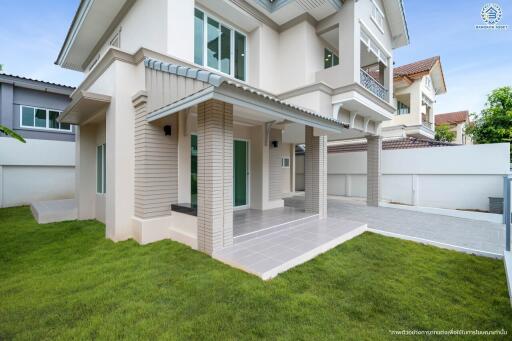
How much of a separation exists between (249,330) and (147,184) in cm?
449

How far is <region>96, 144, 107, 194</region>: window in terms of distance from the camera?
28.1 ft

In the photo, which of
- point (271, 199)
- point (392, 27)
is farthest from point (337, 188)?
point (392, 27)

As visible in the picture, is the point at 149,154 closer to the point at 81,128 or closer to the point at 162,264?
the point at 162,264

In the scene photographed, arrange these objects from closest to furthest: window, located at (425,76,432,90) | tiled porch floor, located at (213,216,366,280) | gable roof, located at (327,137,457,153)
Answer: tiled porch floor, located at (213,216,366,280) → gable roof, located at (327,137,457,153) → window, located at (425,76,432,90)

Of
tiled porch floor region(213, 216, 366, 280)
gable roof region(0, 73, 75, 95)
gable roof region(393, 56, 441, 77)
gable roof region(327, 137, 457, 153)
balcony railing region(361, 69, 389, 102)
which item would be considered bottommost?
tiled porch floor region(213, 216, 366, 280)

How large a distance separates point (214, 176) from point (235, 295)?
2312 mm

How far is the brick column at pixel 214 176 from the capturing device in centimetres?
489

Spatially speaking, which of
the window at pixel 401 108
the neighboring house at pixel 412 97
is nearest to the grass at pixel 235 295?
the neighboring house at pixel 412 97

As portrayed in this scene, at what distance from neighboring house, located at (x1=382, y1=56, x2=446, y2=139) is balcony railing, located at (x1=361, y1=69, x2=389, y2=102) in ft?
20.5

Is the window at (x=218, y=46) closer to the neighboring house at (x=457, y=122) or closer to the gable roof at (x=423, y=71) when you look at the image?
the gable roof at (x=423, y=71)

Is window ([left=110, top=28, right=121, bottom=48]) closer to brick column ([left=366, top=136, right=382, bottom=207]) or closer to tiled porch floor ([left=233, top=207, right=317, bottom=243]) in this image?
tiled porch floor ([left=233, top=207, right=317, bottom=243])

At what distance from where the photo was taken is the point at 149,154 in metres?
6.05

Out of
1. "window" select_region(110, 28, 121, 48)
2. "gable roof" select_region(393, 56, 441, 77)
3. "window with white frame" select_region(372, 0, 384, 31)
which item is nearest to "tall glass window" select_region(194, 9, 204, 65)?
"window" select_region(110, 28, 121, 48)

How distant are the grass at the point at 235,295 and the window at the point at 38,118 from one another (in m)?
12.5
